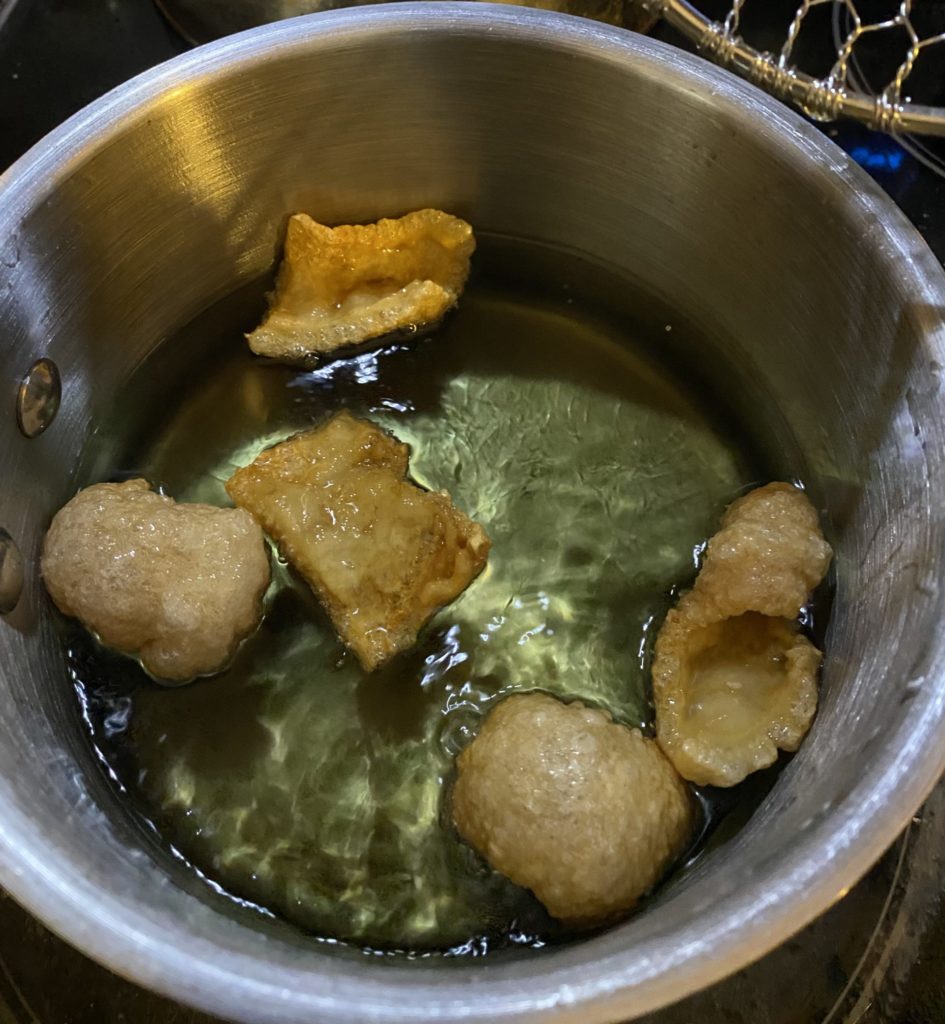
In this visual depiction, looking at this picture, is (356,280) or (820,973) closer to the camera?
(820,973)

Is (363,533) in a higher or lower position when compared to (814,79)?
lower

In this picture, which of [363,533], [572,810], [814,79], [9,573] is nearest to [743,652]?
[572,810]

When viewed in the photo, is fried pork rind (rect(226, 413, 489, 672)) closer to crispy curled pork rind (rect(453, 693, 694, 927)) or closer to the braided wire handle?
crispy curled pork rind (rect(453, 693, 694, 927))

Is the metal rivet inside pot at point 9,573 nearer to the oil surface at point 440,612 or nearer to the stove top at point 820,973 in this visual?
the oil surface at point 440,612

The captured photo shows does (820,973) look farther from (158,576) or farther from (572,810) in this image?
(158,576)

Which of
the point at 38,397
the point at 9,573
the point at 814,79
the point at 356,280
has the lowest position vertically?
the point at 9,573

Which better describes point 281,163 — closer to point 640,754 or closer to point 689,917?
point 640,754

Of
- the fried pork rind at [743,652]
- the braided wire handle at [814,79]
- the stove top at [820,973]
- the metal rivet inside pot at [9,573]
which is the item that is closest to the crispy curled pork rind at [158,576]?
the metal rivet inside pot at [9,573]
